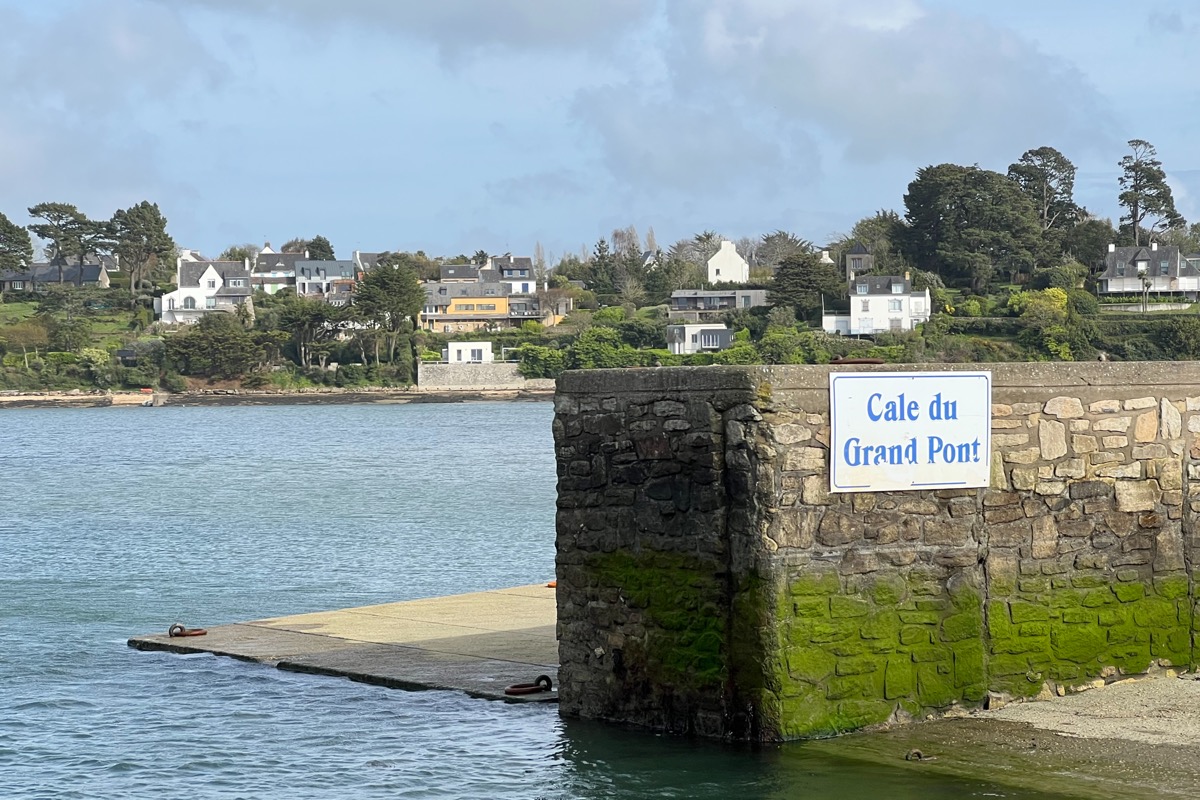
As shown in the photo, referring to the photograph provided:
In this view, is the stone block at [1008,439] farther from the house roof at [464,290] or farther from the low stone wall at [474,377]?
the house roof at [464,290]

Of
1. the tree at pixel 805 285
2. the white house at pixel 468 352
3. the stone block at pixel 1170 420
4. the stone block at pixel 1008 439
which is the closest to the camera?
the stone block at pixel 1008 439

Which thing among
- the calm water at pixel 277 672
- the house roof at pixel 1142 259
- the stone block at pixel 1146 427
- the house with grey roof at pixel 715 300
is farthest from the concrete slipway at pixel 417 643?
the house roof at pixel 1142 259

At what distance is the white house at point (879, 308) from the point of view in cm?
13138

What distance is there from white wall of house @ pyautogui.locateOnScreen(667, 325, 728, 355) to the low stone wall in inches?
523

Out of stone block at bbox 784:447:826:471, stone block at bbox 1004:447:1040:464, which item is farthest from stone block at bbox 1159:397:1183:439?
stone block at bbox 784:447:826:471

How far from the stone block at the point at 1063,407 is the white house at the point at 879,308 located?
120 m

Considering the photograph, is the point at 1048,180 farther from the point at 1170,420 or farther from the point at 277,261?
the point at 1170,420

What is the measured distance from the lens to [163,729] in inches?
471

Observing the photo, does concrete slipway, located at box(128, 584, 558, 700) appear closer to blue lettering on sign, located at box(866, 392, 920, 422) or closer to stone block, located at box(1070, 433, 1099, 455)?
blue lettering on sign, located at box(866, 392, 920, 422)

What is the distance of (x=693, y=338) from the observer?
133500 millimetres

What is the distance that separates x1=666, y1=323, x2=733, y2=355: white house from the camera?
434ft

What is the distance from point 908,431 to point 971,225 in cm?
14084

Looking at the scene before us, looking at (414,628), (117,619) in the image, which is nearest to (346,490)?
(117,619)

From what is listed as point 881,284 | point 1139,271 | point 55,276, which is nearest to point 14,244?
point 55,276
